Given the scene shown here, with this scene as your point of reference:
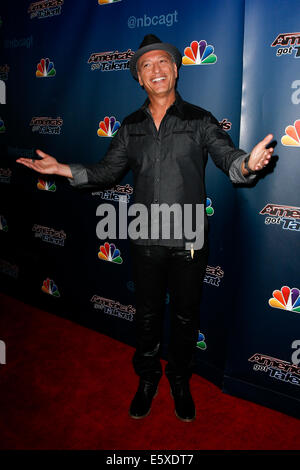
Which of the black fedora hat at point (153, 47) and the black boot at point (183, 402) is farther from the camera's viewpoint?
the black boot at point (183, 402)

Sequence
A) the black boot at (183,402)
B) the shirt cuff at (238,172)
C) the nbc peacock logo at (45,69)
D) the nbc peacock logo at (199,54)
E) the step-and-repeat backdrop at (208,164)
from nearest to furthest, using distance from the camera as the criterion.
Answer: the shirt cuff at (238,172) → the step-and-repeat backdrop at (208,164) → the nbc peacock logo at (199,54) → the black boot at (183,402) → the nbc peacock logo at (45,69)

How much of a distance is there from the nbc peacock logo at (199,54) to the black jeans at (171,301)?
1.24 m

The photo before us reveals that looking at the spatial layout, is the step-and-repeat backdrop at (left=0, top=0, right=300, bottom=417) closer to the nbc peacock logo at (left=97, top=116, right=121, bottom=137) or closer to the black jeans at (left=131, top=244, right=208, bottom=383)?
the nbc peacock logo at (left=97, top=116, right=121, bottom=137)

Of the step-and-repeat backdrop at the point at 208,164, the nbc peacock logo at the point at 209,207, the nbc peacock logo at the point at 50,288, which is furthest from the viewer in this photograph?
the nbc peacock logo at the point at 50,288

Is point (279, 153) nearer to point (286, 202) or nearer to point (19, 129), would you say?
point (286, 202)

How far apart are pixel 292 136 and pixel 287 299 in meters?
1.07

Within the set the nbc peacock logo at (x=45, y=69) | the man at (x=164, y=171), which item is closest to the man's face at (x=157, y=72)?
the man at (x=164, y=171)

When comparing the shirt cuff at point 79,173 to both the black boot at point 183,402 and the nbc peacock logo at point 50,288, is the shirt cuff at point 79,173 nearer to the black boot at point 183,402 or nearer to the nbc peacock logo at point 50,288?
the black boot at point 183,402

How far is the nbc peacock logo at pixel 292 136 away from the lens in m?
1.93

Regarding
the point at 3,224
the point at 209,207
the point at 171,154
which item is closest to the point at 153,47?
the point at 171,154

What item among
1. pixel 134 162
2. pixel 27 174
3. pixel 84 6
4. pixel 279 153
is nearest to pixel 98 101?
pixel 84 6

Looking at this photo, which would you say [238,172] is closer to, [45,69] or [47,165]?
[47,165]

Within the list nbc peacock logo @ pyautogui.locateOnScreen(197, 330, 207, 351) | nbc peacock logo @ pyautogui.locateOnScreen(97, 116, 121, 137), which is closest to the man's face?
nbc peacock logo @ pyautogui.locateOnScreen(97, 116, 121, 137)

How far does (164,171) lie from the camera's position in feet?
6.35
